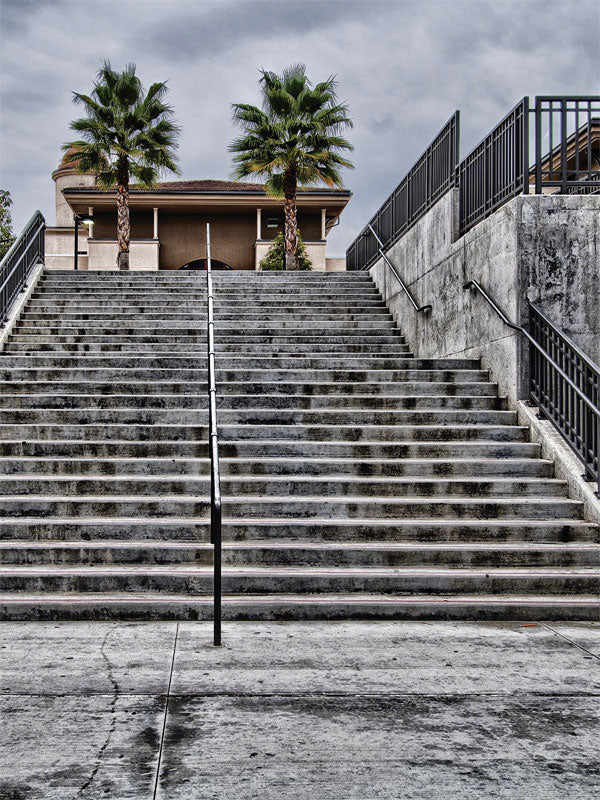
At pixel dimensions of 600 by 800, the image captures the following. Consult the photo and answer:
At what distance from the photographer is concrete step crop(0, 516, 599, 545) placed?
6.74 meters

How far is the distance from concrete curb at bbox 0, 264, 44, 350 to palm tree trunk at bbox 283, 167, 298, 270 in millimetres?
8184

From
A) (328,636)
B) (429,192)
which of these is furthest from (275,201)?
(328,636)

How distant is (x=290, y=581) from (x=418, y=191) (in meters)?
9.52

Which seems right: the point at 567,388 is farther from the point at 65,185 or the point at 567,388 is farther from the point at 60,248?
the point at 65,185

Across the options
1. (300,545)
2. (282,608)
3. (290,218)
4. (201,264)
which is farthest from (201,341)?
(201,264)

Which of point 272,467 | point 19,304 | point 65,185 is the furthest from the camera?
point 65,185

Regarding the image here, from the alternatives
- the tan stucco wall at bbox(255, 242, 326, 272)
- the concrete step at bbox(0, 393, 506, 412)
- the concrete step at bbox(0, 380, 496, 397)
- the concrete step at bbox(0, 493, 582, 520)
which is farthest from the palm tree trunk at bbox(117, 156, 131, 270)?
the concrete step at bbox(0, 493, 582, 520)

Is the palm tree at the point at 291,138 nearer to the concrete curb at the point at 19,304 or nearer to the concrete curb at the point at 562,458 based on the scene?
the concrete curb at the point at 19,304

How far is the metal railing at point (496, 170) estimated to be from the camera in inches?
360

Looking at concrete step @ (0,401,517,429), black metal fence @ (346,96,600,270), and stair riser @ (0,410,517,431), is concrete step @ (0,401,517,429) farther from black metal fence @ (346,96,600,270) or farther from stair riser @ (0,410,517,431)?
black metal fence @ (346,96,600,270)

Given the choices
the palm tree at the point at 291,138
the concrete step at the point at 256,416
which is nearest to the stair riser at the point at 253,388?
the concrete step at the point at 256,416

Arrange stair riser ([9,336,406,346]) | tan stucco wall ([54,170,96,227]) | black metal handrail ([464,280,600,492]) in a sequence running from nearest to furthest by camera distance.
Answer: black metal handrail ([464,280,600,492])
stair riser ([9,336,406,346])
tan stucco wall ([54,170,96,227])

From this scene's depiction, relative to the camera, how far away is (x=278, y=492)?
7453 millimetres

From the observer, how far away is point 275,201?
2789cm
